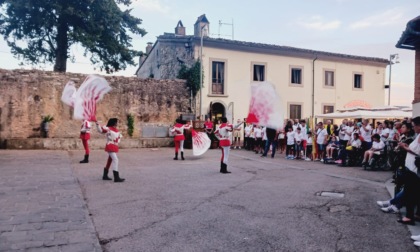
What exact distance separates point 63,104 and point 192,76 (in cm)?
798

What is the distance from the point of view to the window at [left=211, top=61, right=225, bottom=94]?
2445cm

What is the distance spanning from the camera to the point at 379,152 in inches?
468

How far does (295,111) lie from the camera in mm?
27375

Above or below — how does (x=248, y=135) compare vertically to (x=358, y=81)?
below

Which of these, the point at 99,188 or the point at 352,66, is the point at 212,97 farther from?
the point at 99,188

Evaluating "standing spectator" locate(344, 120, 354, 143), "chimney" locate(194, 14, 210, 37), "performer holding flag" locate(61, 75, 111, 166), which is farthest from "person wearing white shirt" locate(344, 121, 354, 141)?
"chimney" locate(194, 14, 210, 37)

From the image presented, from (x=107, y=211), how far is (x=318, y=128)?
11.2 m

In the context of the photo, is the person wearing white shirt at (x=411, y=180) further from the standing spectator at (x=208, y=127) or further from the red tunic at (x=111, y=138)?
the standing spectator at (x=208, y=127)

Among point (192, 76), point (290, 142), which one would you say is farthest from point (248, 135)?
point (192, 76)

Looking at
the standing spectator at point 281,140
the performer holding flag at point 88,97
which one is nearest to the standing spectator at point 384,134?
the standing spectator at point 281,140

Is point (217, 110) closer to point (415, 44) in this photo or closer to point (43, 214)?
point (415, 44)

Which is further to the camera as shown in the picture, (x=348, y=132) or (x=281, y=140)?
(x=281, y=140)

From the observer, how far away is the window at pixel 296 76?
27.4 m

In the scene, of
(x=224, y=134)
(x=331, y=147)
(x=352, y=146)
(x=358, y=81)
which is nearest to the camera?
(x=224, y=134)
